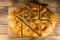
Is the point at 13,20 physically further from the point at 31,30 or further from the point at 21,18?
the point at 31,30

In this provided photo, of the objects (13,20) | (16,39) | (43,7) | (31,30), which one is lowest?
(16,39)

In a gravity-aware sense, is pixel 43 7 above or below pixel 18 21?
above

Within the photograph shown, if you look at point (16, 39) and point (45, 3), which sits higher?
point (45, 3)

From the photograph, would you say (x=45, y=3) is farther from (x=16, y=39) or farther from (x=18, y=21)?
(x=16, y=39)

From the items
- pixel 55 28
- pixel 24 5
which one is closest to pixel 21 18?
pixel 24 5

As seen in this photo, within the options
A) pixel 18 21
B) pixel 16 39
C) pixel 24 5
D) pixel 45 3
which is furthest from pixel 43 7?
pixel 16 39

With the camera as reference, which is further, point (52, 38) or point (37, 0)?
point (37, 0)
